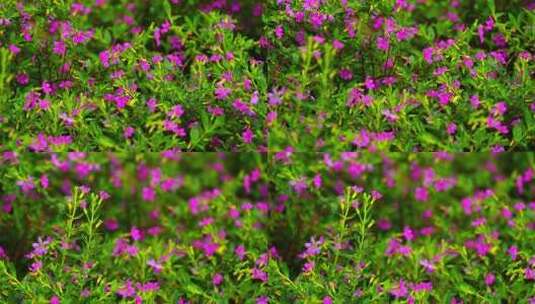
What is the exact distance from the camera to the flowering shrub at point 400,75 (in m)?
3.33

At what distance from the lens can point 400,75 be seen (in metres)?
3.52

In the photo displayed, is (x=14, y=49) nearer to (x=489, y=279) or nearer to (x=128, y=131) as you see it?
(x=128, y=131)

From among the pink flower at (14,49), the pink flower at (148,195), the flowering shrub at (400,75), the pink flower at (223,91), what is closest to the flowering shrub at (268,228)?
the pink flower at (148,195)

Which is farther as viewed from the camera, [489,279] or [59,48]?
[59,48]

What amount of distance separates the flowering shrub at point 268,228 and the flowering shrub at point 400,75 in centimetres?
11

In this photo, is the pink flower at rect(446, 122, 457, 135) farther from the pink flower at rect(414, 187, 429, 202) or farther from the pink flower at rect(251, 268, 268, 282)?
the pink flower at rect(251, 268, 268, 282)

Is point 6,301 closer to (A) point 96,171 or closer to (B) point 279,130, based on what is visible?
(A) point 96,171

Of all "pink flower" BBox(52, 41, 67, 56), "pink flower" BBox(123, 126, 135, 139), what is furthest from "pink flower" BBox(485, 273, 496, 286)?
"pink flower" BBox(52, 41, 67, 56)

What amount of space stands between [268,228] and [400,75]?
85cm

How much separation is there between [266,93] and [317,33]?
342 millimetres

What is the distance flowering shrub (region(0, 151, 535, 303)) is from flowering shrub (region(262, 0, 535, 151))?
105 millimetres

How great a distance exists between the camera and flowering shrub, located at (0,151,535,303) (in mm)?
3141

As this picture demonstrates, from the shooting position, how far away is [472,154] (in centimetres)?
340

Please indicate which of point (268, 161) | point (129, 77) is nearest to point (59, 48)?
point (129, 77)
